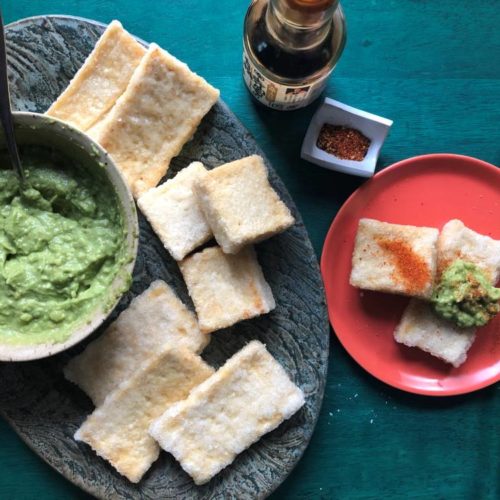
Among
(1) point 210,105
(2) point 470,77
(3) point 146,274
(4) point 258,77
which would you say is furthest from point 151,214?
(2) point 470,77

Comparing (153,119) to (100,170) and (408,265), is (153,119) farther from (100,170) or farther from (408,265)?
(408,265)

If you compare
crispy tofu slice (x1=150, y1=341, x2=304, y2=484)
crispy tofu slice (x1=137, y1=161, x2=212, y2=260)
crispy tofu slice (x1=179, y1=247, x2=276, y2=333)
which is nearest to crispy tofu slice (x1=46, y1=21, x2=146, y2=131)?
crispy tofu slice (x1=137, y1=161, x2=212, y2=260)

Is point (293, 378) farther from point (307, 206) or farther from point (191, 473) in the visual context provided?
point (307, 206)

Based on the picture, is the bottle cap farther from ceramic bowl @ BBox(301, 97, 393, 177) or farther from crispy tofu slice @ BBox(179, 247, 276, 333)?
crispy tofu slice @ BBox(179, 247, 276, 333)

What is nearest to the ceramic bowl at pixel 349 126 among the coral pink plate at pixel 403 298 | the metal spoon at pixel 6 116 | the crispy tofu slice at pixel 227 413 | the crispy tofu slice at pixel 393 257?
the coral pink plate at pixel 403 298

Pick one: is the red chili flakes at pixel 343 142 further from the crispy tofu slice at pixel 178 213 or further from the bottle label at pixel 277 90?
the crispy tofu slice at pixel 178 213
